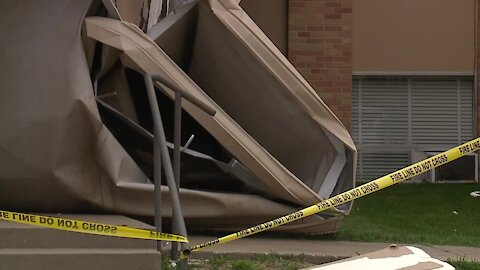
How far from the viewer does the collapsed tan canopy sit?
19.3 feet

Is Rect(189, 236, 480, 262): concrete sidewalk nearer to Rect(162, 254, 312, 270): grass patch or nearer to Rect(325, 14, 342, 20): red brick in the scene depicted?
Rect(162, 254, 312, 270): grass patch

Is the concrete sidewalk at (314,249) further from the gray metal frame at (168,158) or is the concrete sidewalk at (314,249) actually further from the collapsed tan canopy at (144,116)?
the gray metal frame at (168,158)

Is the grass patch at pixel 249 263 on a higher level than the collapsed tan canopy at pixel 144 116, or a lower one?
lower

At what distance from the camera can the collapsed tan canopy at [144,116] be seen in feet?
19.3

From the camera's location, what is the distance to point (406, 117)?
13773 mm

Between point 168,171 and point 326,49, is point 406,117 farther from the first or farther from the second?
point 168,171

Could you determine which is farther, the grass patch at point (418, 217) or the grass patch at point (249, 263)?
the grass patch at point (418, 217)

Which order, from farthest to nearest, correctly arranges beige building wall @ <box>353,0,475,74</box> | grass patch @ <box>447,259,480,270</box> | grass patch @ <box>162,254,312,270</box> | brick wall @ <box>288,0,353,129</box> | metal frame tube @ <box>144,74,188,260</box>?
Answer: beige building wall @ <box>353,0,475,74</box>, brick wall @ <box>288,0,353,129</box>, grass patch @ <box>447,259,480,270</box>, grass patch @ <box>162,254,312,270</box>, metal frame tube @ <box>144,74,188,260</box>

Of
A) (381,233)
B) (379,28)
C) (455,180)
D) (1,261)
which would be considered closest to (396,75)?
(379,28)

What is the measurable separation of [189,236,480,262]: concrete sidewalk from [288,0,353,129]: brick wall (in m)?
5.69

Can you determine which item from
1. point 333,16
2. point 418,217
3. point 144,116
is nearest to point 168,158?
point 144,116

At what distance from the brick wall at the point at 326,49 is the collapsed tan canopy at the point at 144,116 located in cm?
533

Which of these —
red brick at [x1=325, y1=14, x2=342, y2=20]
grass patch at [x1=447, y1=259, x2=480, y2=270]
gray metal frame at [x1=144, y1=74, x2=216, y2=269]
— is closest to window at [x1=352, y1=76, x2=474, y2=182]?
red brick at [x1=325, y1=14, x2=342, y2=20]

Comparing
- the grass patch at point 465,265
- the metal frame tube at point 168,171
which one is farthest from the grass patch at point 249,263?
the grass patch at point 465,265
